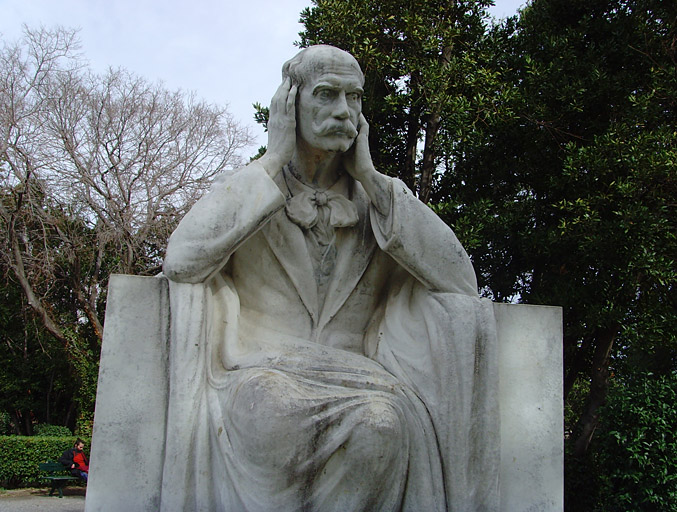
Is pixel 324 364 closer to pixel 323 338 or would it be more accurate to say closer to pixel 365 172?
pixel 323 338

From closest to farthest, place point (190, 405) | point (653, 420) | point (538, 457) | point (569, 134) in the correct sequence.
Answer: point (190, 405)
point (538, 457)
point (653, 420)
point (569, 134)

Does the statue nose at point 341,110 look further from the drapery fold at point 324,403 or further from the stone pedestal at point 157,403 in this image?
the stone pedestal at point 157,403

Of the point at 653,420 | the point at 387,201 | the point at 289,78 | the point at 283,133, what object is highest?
the point at 289,78

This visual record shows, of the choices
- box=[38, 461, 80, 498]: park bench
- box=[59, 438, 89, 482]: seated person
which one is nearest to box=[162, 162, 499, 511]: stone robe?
box=[59, 438, 89, 482]: seated person

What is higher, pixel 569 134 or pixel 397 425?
pixel 569 134

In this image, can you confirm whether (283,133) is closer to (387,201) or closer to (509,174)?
(387,201)

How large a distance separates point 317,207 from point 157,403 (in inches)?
47.2

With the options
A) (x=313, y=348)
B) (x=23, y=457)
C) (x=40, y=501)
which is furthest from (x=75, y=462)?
(x=313, y=348)

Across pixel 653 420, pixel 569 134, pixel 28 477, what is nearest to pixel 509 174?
pixel 569 134

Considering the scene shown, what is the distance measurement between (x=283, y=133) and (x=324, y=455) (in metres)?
1.52

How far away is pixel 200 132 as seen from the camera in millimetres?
18250

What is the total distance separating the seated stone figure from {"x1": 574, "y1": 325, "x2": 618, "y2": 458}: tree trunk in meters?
7.68

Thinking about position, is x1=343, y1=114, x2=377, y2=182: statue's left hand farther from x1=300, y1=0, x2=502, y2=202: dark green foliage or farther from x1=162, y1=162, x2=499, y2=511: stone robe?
x1=300, y1=0, x2=502, y2=202: dark green foliage

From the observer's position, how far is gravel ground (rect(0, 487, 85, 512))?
11.8 meters
